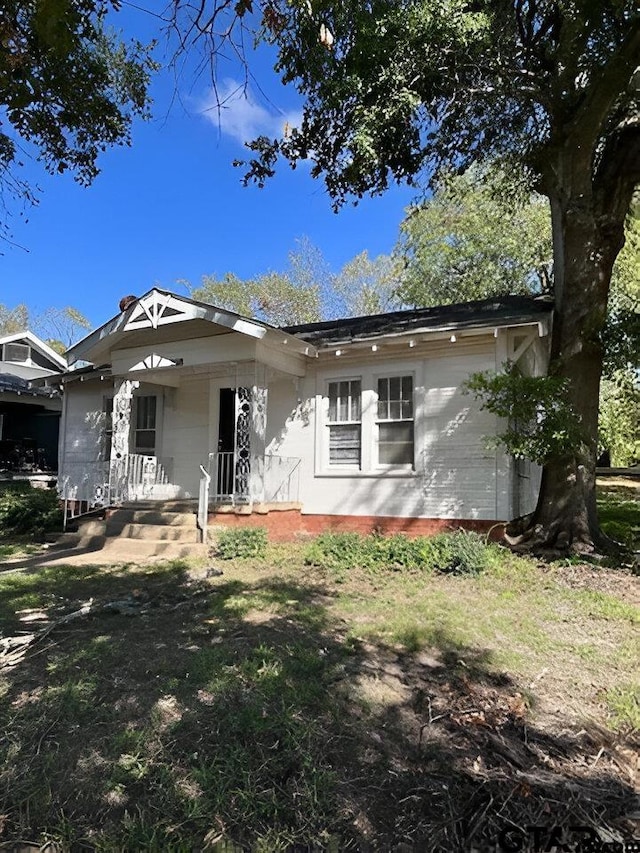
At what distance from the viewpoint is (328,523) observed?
10359 mm

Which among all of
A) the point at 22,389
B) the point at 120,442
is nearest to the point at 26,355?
the point at 22,389

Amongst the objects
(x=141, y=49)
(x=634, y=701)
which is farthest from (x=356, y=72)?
(x=634, y=701)

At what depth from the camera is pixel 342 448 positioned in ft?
34.2

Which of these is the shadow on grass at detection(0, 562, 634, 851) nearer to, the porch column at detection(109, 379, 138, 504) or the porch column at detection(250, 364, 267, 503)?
the porch column at detection(250, 364, 267, 503)

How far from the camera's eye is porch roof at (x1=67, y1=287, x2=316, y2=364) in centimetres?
955

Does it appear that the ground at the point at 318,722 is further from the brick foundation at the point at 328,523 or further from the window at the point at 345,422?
the window at the point at 345,422

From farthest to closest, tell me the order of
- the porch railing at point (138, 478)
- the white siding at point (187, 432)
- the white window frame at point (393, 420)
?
the white siding at point (187, 432)
the porch railing at point (138, 478)
the white window frame at point (393, 420)

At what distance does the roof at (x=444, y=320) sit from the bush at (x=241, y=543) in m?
3.59

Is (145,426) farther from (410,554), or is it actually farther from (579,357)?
(579,357)

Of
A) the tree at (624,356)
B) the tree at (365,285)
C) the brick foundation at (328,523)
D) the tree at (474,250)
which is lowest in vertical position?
the brick foundation at (328,523)

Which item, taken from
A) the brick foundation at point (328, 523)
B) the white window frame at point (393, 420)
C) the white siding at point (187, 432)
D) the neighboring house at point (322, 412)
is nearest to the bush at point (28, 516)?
the neighboring house at point (322, 412)

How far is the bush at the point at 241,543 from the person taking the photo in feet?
28.2

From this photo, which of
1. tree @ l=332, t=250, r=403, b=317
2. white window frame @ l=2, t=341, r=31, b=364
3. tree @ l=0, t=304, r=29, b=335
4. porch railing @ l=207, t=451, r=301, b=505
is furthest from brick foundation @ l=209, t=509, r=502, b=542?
tree @ l=0, t=304, r=29, b=335

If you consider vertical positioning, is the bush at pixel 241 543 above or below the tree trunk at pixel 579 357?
below
